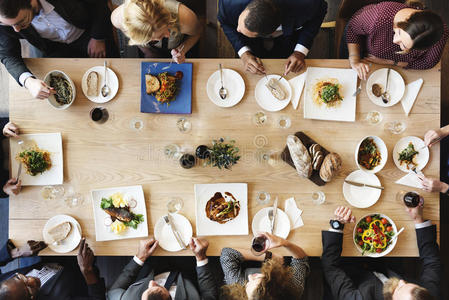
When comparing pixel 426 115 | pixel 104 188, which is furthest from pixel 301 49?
pixel 104 188

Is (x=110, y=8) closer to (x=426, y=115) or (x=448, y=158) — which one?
(x=426, y=115)

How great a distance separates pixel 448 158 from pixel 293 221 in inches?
52.4

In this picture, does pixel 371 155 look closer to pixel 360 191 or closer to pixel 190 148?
pixel 360 191

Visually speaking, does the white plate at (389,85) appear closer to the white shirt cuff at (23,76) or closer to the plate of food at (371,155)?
the plate of food at (371,155)

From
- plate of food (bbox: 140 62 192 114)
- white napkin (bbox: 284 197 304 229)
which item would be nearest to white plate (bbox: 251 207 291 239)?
white napkin (bbox: 284 197 304 229)

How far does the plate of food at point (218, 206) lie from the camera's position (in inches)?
81.8

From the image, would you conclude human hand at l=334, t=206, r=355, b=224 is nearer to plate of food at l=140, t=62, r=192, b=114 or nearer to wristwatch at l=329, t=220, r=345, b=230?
wristwatch at l=329, t=220, r=345, b=230

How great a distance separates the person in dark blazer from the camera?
6.75 ft

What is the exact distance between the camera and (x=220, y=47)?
293 cm

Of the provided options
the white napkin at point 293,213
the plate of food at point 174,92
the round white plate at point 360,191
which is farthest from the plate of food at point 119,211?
the round white plate at point 360,191

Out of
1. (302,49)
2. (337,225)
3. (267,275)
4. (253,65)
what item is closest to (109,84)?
(253,65)

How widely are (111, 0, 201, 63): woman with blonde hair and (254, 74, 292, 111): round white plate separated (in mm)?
559

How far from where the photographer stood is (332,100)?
2.07 m

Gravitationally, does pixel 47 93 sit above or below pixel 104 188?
above
